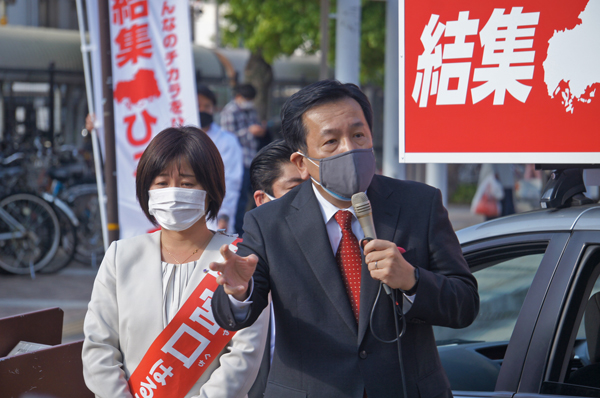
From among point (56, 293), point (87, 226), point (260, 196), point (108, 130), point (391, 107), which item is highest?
point (391, 107)

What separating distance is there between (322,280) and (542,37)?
3.67ft

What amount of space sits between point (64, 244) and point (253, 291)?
7.22m

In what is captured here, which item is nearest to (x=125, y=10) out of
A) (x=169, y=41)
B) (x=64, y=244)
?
(x=169, y=41)

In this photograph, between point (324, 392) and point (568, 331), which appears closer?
point (324, 392)

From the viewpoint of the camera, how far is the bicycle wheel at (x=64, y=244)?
854 centimetres

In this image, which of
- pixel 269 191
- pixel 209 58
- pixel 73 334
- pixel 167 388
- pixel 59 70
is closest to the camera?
pixel 167 388

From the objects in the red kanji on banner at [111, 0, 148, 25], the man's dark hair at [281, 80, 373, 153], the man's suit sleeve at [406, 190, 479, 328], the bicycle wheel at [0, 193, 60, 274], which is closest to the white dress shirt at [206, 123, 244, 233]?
the red kanji on banner at [111, 0, 148, 25]

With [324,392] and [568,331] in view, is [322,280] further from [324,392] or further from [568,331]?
[568,331]

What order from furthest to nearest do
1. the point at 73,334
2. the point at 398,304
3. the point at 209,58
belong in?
the point at 209,58 < the point at 73,334 < the point at 398,304

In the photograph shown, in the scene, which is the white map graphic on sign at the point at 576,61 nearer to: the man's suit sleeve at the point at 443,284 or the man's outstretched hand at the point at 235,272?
the man's suit sleeve at the point at 443,284

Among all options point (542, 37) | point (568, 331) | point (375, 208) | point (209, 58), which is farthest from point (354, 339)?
point (209, 58)

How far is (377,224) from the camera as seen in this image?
1959 millimetres

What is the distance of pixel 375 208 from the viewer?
1.99 m

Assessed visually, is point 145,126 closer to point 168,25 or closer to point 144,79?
point 144,79
